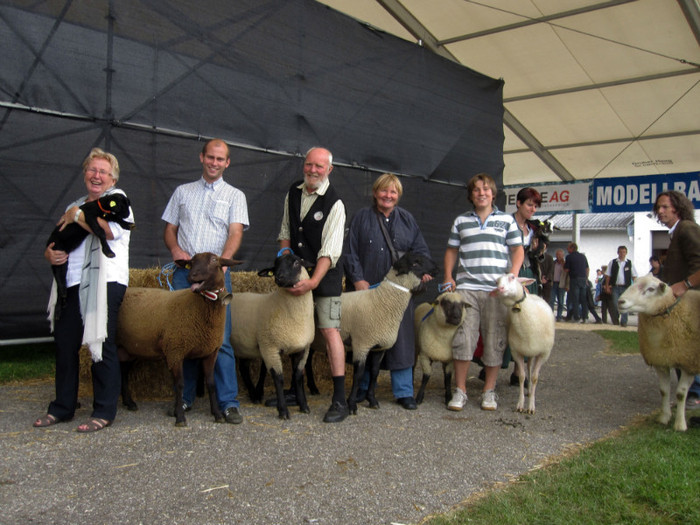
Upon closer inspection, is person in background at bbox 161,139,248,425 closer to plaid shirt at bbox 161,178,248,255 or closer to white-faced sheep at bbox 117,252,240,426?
plaid shirt at bbox 161,178,248,255

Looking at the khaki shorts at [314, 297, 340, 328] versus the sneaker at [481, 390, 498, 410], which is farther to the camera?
the sneaker at [481, 390, 498, 410]

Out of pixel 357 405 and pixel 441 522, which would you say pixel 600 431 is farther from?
pixel 441 522

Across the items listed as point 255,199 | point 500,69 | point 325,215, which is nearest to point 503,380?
point 325,215

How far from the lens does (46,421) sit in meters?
3.85

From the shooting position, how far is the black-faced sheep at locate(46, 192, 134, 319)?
12.4 feet

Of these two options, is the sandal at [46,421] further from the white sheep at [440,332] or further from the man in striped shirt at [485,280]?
the man in striped shirt at [485,280]

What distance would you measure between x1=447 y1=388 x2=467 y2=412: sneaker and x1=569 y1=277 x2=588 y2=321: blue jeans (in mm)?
11106

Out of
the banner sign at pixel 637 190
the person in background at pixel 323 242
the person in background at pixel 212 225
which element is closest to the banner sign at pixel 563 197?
the banner sign at pixel 637 190

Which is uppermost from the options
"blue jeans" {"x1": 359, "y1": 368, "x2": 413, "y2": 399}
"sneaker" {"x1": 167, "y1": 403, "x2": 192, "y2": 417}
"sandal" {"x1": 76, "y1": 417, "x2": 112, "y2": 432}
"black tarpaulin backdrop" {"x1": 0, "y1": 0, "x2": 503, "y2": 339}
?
"black tarpaulin backdrop" {"x1": 0, "y1": 0, "x2": 503, "y2": 339}

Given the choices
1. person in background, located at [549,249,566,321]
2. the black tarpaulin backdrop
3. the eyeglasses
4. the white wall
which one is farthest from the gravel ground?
the white wall

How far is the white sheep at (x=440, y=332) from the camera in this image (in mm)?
4742

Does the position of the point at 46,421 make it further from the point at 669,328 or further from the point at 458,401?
the point at 669,328

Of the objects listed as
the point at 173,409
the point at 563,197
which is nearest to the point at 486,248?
the point at 173,409

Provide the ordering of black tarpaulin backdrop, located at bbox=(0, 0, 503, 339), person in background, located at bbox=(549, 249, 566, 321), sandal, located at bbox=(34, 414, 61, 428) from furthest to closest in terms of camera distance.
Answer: person in background, located at bbox=(549, 249, 566, 321) < black tarpaulin backdrop, located at bbox=(0, 0, 503, 339) < sandal, located at bbox=(34, 414, 61, 428)
